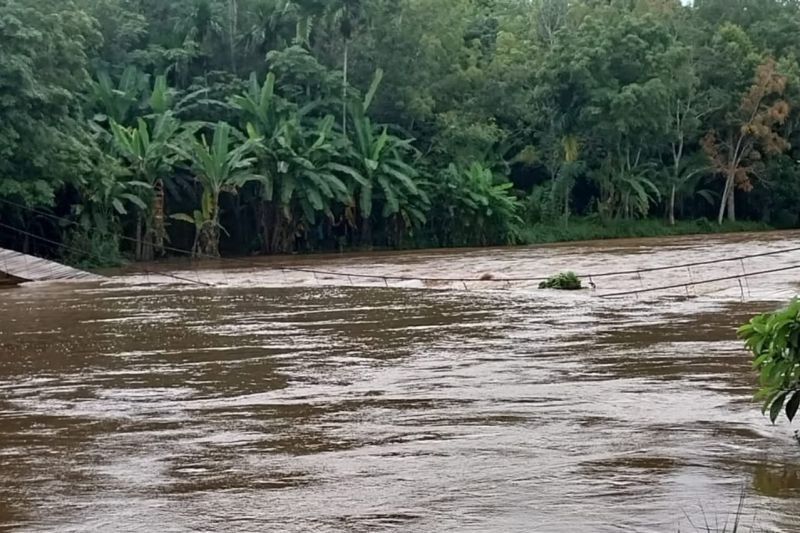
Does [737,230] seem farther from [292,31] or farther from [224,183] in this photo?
[224,183]

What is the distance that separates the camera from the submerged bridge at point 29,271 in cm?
2073

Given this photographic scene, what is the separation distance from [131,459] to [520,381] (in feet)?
12.1

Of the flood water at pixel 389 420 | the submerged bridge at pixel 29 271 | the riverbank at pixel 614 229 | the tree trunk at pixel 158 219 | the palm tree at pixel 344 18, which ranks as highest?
the palm tree at pixel 344 18

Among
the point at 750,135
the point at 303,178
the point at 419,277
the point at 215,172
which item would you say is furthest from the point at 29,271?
the point at 750,135

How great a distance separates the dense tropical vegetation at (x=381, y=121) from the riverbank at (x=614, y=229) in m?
0.24

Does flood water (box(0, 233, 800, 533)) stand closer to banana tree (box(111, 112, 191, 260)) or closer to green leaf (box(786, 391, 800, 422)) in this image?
green leaf (box(786, 391, 800, 422))

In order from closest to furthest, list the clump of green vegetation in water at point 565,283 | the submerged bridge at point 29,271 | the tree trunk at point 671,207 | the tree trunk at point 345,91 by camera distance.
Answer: the clump of green vegetation in water at point 565,283, the submerged bridge at point 29,271, the tree trunk at point 345,91, the tree trunk at point 671,207

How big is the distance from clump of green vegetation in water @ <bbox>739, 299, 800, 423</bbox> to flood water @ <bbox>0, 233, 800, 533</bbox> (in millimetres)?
370

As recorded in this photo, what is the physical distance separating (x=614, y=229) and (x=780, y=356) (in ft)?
107

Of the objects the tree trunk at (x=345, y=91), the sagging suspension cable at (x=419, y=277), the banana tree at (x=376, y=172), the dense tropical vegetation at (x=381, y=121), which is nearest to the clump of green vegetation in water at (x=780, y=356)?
the sagging suspension cable at (x=419, y=277)

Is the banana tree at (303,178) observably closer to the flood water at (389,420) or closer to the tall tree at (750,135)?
the flood water at (389,420)

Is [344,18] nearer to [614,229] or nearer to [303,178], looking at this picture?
[303,178]

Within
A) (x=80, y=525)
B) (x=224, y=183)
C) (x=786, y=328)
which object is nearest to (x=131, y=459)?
(x=80, y=525)

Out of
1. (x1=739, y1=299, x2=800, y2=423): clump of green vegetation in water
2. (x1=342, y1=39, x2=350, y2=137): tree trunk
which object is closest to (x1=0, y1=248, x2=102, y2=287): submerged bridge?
(x1=342, y1=39, x2=350, y2=137): tree trunk
